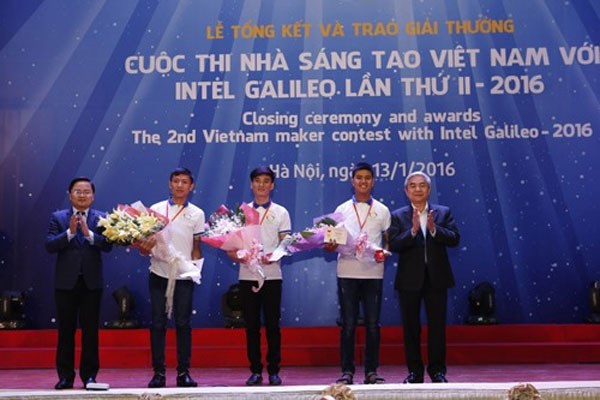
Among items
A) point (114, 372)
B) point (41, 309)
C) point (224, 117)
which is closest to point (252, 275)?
point (114, 372)

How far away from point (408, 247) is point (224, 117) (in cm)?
247

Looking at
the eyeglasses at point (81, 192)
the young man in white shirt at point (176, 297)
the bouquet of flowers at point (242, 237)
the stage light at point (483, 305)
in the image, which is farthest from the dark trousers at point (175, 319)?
the stage light at point (483, 305)

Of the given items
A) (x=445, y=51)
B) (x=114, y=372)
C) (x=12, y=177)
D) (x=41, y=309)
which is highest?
(x=445, y=51)

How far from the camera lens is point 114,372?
6340mm

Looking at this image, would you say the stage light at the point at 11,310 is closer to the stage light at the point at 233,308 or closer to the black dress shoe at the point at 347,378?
the stage light at the point at 233,308

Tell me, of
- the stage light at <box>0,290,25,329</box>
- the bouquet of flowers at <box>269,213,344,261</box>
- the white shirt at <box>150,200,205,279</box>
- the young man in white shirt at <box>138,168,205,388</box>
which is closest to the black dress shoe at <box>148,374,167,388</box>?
the young man in white shirt at <box>138,168,205,388</box>

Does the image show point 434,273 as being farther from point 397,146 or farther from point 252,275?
point 397,146

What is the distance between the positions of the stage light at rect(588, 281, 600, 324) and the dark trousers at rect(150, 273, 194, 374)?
3.23m

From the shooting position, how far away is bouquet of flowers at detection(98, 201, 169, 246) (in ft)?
16.5

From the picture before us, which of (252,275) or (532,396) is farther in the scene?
(252,275)

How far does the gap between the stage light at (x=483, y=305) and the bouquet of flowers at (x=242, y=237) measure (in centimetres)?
211

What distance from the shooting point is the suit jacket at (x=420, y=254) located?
17.1 ft

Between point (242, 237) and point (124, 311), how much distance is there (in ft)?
6.30

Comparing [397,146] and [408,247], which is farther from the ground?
[397,146]
